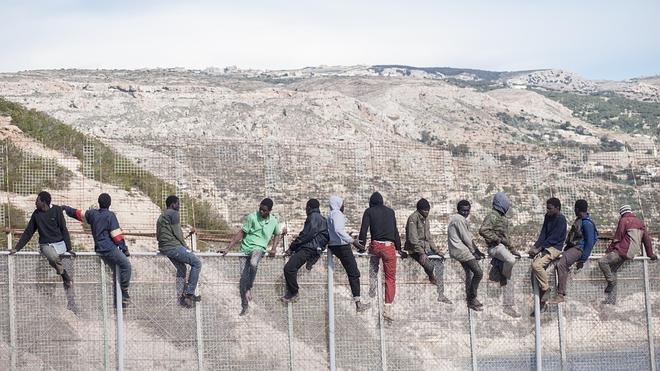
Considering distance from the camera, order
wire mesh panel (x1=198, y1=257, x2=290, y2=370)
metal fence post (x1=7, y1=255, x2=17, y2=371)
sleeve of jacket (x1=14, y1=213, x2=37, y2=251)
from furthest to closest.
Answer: wire mesh panel (x1=198, y1=257, x2=290, y2=370) < sleeve of jacket (x1=14, y1=213, x2=37, y2=251) < metal fence post (x1=7, y1=255, x2=17, y2=371)

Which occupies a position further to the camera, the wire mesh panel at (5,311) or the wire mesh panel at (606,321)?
the wire mesh panel at (606,321)

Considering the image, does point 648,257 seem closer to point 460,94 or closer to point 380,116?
point 380,116

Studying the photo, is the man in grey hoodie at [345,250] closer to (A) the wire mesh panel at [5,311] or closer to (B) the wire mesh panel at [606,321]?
(B) the wire mesh panel at [606,321]

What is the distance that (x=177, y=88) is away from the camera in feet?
383

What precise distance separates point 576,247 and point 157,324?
578cm

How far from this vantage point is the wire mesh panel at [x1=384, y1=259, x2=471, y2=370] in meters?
14.2

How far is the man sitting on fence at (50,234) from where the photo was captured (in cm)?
1373

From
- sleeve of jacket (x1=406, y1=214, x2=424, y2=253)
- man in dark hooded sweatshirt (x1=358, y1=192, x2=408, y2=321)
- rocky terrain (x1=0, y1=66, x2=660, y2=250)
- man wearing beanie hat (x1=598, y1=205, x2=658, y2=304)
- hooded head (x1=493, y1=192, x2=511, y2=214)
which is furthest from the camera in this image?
rocky terrain (x1=0, y1=66, x2=660, y2=250)

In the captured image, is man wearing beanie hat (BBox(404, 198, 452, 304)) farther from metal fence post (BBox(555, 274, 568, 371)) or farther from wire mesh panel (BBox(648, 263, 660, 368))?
wire mesh panel (BBox(648, 263, 660, 368))

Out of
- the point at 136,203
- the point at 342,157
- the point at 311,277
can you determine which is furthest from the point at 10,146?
the point at 311,277

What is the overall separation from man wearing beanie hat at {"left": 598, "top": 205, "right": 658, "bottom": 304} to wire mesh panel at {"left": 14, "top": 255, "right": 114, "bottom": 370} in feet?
22.5

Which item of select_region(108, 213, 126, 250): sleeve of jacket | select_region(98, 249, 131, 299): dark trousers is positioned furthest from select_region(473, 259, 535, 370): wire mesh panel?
select_region(108, 213, 126, 250): sleeve of jacket

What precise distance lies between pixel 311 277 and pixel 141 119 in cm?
8283

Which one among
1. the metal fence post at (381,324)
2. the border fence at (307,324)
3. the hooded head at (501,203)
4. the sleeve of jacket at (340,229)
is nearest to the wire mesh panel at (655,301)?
the border fence at (307,324)
